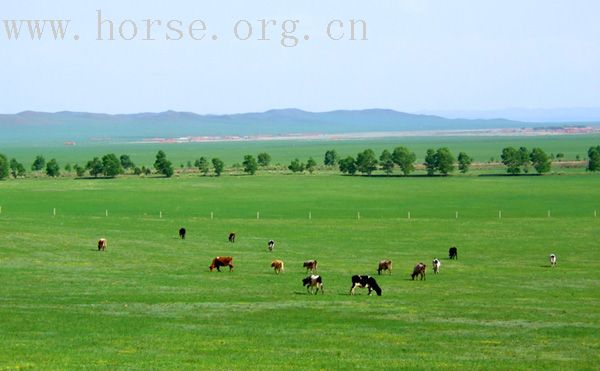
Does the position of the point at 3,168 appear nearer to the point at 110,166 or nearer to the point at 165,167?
the point at 110,166

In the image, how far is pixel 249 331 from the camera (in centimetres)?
2891

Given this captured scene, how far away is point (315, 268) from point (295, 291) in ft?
20.3

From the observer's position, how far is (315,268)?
44.1 metres

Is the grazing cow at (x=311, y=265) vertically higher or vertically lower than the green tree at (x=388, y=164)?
lower

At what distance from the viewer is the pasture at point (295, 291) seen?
25.5 m

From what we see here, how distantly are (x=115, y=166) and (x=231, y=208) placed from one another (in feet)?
202

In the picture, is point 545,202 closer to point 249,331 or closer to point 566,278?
point 566,278

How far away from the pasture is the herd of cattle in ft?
1.52

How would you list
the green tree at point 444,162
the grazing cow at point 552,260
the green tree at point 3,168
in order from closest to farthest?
the grazing cow at point 552,260 < the green tree at point 3,168 < the green tree at point 444,162

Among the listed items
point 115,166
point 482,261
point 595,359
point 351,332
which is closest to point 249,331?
point 351,332

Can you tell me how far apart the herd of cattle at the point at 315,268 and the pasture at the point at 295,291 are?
0.46 m

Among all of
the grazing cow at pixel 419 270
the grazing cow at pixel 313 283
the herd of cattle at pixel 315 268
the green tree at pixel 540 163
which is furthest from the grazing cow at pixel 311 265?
the green tree at pixel 540 163

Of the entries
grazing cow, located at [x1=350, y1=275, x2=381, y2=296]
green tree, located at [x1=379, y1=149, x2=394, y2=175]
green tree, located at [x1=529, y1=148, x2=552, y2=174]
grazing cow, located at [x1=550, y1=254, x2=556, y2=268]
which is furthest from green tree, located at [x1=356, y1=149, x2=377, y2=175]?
grazing cow, located at [x1=350, y1=275, x2=381, y2=296]

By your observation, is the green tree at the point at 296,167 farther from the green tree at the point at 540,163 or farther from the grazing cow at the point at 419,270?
the grazing cow at the point at 419,270
